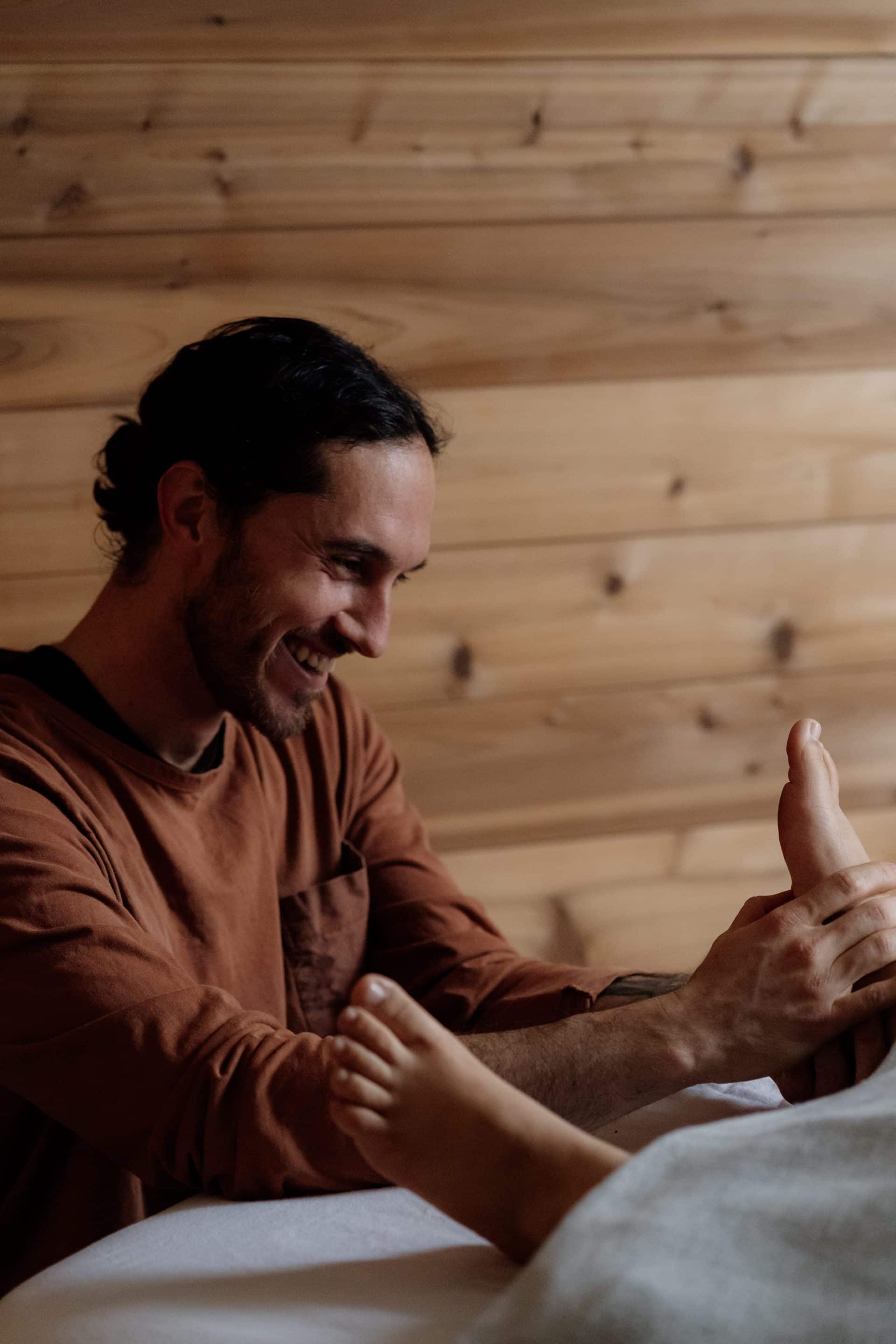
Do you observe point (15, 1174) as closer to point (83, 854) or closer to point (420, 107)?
point (83, 854)

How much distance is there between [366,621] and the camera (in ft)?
4.22

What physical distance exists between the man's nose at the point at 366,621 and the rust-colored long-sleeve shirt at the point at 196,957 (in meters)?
0.18

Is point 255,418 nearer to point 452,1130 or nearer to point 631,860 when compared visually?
point 452,1130

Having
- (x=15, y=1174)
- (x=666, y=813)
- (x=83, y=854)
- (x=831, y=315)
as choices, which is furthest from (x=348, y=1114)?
(x=831, y=315)

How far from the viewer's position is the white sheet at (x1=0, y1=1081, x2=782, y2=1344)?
0.77 m

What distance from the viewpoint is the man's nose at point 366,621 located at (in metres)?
1.28

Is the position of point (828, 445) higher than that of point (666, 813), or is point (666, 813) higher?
point (828, 445)

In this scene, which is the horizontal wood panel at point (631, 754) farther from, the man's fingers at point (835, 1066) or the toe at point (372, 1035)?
the toe at point (372, 1035)

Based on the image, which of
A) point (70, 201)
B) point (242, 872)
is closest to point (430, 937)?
point (242, 872)

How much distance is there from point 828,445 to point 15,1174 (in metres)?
1.28

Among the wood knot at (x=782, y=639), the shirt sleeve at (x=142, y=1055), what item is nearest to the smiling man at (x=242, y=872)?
the shirt sleeve at (x=142, y=1055)

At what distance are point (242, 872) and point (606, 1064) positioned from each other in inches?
16.8

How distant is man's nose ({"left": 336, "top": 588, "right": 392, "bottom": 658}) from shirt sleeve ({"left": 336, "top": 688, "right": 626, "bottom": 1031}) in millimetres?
197

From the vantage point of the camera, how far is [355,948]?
1.41 metres
